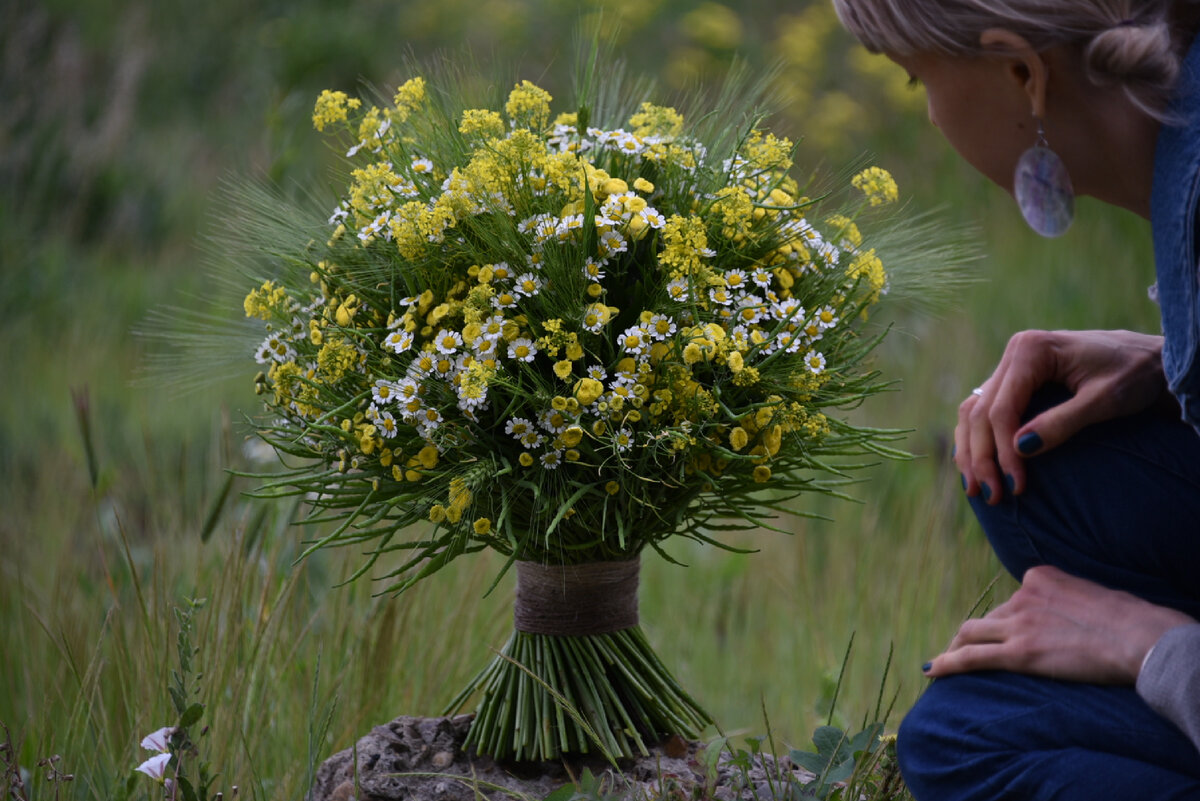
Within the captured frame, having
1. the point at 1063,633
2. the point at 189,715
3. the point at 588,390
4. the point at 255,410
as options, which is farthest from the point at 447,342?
the point at 255,410

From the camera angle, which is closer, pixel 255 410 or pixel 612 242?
pixel 612 242

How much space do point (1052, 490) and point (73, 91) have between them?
626cm

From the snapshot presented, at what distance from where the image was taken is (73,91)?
623 cm

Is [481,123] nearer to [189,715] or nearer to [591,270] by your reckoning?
[591,270]

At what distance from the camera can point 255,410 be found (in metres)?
3.93

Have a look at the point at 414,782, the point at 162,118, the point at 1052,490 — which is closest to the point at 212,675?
the point at 414,782

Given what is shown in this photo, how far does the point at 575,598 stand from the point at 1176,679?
72cm

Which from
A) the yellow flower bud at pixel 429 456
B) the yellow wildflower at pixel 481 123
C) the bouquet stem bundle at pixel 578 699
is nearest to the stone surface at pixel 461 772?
the bouquet stem bundle at pixel 578 699

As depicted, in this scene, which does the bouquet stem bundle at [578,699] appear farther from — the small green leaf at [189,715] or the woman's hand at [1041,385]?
the woman's hand at [1041,385]

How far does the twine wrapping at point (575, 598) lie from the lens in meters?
1.49

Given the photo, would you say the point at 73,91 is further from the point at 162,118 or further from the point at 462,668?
the point at 462,668

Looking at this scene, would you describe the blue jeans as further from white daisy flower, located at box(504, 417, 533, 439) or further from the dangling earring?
white daisy flower, located at box(504, 417, 533, 439)

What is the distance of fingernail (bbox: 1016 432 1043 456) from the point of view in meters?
1.33

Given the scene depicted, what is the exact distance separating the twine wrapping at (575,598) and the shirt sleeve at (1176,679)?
0.65 metres
